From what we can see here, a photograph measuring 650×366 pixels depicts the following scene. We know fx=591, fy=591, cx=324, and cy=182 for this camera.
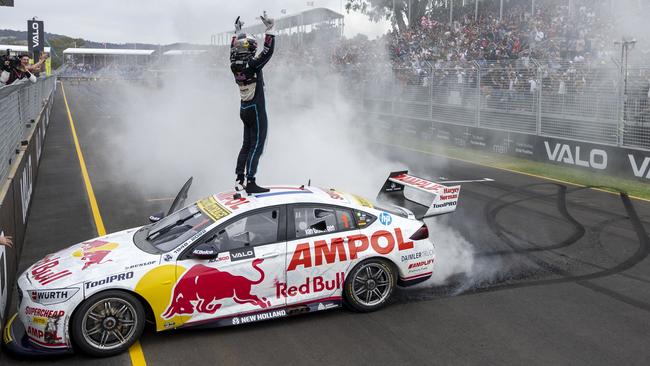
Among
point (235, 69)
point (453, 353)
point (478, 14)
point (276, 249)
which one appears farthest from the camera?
point (478, 14)

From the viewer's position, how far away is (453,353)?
5.08 metres

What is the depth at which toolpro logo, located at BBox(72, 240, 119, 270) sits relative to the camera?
5.33 m

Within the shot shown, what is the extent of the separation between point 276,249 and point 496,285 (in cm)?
271

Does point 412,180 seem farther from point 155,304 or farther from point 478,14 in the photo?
point 478,14

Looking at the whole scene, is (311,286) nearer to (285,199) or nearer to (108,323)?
Result: (285,199)

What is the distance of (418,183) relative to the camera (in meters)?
7.64

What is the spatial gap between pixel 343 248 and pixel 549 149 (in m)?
12.0

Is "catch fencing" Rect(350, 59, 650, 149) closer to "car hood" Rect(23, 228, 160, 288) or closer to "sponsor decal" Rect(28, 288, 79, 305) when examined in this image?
"car hood" Rect(23, 228, 160, 288)

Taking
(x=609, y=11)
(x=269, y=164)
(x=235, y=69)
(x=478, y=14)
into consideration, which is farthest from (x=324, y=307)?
(x=478, y=14)

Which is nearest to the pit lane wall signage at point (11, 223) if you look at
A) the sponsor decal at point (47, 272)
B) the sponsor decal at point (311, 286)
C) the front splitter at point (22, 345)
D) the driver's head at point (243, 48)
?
the front splitter at point (22, 345)

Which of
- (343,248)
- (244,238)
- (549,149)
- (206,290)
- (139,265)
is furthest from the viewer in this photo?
(549,149)

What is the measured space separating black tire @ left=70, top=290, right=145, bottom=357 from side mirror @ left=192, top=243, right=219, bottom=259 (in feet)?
2.09

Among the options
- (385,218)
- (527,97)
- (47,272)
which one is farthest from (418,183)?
(527,97)

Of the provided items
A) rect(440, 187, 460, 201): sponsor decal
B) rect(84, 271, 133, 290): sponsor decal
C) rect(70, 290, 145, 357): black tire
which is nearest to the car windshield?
rect(84, 271, 133, 290): sponsor decal
